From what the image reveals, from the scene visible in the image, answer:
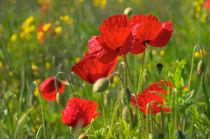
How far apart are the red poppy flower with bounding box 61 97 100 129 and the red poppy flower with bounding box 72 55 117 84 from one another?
0.11 metres

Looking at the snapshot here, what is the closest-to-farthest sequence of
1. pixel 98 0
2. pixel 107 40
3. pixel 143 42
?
pixel 107 40, pixel 143 42, pixel 98 0

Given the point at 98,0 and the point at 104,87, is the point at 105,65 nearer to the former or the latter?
the point at 104,87

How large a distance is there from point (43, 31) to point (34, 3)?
Result: 4.75 m

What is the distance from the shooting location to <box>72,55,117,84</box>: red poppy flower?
132cm

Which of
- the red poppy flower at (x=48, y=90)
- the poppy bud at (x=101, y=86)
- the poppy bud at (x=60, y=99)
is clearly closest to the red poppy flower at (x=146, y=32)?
the poppy bud at (x=101, y=86)

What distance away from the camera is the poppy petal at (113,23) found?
4.05 feet

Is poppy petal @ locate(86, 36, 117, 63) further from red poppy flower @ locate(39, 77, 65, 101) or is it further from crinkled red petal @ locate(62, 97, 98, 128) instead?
red poppy flower @ locate(39, 77, 65, 101)

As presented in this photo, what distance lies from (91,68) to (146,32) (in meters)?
0.29

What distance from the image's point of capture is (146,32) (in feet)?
4.15

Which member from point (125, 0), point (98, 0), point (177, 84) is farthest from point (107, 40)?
point (98, 0)

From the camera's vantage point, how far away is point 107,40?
119cm

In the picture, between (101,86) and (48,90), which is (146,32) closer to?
(101,86)

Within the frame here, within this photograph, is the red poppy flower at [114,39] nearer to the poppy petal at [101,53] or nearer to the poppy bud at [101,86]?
the poppy petal at [101,53]

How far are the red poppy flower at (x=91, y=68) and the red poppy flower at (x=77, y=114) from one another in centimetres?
→ 11
